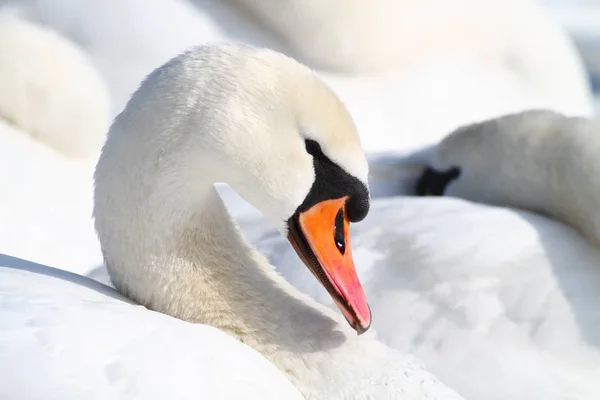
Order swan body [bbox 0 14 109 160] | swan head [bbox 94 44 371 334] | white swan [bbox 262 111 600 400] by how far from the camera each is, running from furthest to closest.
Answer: swan body [bbox 0 14 109 160]
white swan [bbox 262 111 600 400]
swan head [bbox 94 44 371 334]

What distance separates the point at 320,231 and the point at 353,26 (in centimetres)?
183

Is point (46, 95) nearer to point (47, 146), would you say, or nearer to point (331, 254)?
point (47, 146)

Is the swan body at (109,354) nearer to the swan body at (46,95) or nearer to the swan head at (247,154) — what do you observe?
the swan head at (247,154)

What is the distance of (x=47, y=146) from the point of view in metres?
2.79

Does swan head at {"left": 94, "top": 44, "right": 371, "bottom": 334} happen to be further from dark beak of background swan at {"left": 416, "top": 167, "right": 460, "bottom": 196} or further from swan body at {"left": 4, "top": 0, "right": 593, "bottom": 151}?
swan body at {"left": 4, "top": 0, "right": 593, "bottom": 151}

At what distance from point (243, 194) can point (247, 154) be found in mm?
76

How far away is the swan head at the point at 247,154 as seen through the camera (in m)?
1.52

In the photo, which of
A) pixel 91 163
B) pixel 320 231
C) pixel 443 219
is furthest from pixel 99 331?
pixel 91 163

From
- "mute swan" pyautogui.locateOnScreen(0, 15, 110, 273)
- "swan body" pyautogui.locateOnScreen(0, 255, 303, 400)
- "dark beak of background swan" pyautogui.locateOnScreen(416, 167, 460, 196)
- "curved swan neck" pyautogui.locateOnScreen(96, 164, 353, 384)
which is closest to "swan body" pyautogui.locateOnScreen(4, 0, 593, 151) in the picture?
"mute swan" pyautogui.locateOnScreen(0, 15, 110, 273)

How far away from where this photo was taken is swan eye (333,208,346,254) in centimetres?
157

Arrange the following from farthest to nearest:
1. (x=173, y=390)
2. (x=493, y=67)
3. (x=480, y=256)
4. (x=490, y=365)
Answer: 1. (x=493, y=67)
2. (x=480, y=256)
3. (x=490, y=365)
4. (x=173, y=390)

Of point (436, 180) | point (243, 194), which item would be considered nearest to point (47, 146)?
point (436, 180)

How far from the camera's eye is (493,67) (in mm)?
3586

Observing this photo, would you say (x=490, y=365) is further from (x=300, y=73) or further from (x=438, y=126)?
(x=438, y=126)
